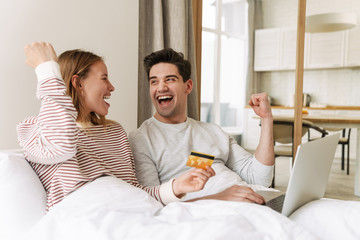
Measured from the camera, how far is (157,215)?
994 mm

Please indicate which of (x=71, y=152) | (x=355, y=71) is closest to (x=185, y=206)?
(x=71, y=152)

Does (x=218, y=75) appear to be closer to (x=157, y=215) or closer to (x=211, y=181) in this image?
(x=211, y=181)

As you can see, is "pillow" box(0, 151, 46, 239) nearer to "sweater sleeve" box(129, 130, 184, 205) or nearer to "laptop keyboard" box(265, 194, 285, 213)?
"sweater sleeve" box(129, 130, 184, 205)

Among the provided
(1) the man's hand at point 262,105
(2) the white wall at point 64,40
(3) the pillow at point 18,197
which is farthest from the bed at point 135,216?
(1) the man's hand at point 262,105

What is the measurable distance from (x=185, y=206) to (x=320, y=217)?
1.45 feet

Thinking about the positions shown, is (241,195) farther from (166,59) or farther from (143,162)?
(166,59)

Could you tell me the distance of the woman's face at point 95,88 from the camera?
1.35 m

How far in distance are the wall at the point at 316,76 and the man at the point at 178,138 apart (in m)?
1.49

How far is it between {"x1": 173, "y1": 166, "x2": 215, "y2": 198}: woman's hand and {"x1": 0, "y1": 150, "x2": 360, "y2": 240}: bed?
0.13m

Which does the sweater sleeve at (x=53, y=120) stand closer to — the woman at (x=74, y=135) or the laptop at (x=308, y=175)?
the woman at (x=74, y=135)

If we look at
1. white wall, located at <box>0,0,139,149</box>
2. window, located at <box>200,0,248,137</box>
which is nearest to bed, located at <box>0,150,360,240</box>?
white wall, located at <box>0,0,139,149</box>

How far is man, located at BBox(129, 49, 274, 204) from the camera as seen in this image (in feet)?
5.45

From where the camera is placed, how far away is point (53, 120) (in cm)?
106

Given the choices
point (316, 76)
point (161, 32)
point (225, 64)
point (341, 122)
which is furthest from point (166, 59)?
point (341, 122)
